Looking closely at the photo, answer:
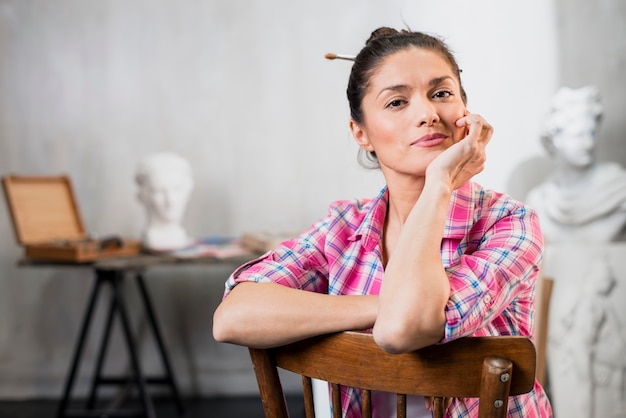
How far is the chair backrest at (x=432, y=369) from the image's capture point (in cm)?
98

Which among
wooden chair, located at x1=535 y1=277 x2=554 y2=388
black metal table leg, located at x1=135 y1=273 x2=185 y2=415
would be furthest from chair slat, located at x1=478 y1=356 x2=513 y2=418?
black metal table leg, located at x1=135 y1=273 x2=185 y2=415

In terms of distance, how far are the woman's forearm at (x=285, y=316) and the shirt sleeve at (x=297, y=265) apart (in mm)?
117

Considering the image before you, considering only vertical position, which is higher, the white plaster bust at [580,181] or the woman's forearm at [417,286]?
the woman's forearm at [417,286]

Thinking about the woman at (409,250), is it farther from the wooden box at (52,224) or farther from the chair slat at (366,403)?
the wooden box at (52,224)

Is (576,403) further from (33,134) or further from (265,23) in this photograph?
(33,134)

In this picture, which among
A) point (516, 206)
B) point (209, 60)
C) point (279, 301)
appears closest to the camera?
point (279, 301)

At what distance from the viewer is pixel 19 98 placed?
13.0 ft

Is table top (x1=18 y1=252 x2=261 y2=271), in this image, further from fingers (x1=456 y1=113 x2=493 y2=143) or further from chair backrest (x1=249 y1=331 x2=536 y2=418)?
chair backrest (x1=249 y1=331 x2=536 y2=418)

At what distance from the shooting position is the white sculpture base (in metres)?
3.15

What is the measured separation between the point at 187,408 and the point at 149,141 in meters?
1.43

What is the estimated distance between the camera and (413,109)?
1.40m

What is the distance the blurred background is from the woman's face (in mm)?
2249

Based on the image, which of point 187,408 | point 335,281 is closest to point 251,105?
point 187,408

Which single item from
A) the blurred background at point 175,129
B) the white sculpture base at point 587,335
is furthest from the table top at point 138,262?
the white sculpture base at point 587,335
